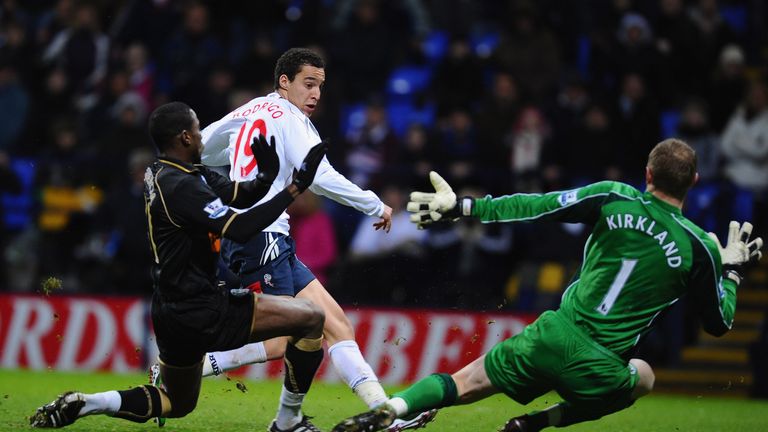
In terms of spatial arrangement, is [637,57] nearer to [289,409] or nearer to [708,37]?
[708,37]

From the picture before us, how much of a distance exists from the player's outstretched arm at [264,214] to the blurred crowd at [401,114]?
6.44m

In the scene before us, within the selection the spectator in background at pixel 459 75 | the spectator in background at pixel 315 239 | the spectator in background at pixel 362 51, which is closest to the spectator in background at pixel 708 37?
the spectator in background at pixel 459 75

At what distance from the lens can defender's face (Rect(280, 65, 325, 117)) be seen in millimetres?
8273

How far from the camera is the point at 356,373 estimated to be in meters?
7.64

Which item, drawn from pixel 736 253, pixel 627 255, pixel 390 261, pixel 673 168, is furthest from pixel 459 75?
pixel 627 255

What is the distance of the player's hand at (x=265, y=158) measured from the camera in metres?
6.82

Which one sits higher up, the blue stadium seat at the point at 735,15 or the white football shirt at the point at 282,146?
the blue stadium seat at the point at 735,15

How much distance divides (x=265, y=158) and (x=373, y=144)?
7.57m

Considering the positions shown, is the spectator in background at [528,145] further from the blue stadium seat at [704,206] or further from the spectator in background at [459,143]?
the blue stadium seat at [704,206]

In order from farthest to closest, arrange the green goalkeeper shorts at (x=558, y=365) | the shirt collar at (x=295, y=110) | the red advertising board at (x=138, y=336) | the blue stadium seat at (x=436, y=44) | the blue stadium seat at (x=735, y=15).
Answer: the blue stadium seat at (x=735, y=15) → the blue stadium seat at (x=436, y=44) → the red advertising board at (x=138, y=336) → the shirt collar at (x=295, y=110) → the green goalkeeper shorts at (x=558, y=365)

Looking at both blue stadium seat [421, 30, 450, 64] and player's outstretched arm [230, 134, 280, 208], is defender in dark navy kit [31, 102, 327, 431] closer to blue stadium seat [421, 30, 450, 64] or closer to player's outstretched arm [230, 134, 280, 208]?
player's outstretched arm [230, 134, 280, 208]

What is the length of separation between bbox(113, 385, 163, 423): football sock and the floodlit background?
607 centimetres

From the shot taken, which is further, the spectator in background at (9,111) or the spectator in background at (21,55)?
the spectator in background at (21,55)

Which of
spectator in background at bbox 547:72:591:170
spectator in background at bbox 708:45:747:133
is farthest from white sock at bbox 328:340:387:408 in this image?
spectator in background at bbox 708:45:747:133
